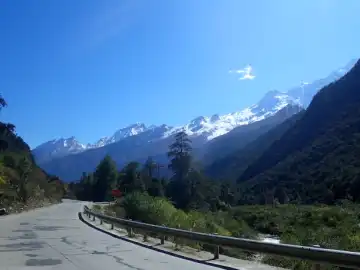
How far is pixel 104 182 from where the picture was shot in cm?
12775

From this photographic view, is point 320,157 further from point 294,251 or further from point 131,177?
point 294,251

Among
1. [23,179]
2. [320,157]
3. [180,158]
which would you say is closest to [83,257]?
[23,179]

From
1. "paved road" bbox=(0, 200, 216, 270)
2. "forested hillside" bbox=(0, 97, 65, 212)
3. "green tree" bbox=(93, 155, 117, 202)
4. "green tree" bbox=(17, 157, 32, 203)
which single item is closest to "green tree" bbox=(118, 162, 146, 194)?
"green tree" bbox=(93, 155, 117, 202)

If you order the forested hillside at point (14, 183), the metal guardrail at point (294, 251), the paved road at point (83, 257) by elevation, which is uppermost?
the forested hillside at point (14, 183)

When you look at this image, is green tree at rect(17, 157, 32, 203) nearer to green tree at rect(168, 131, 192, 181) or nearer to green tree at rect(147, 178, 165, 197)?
green tree at rect(168, 131, 192, 181)

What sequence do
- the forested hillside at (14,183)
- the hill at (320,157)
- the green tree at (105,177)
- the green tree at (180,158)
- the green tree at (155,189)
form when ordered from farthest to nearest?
the green tree at (105,177), the hill at (320,157), the green tree at (155,189), the green tree at (180,158), the forested hillside at (14,183)

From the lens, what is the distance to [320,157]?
5394 inches

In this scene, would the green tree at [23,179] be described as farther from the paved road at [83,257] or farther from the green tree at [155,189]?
the paved road at [83,257]

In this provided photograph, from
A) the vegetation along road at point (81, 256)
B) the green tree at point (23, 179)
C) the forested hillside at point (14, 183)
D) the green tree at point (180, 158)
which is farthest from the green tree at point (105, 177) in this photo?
the vegetation along road at point (81, 256)

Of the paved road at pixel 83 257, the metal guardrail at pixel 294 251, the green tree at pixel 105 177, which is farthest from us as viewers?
the green tree at pixel 105 177

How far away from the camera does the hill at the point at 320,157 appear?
107 m

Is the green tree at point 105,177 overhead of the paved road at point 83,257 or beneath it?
overhead

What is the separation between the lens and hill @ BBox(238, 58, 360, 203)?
107 m

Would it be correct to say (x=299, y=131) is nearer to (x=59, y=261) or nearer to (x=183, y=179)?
(x=183, y=179)
